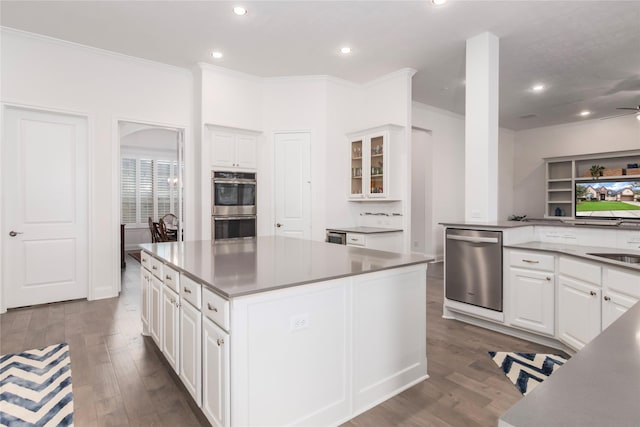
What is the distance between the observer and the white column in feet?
12.3

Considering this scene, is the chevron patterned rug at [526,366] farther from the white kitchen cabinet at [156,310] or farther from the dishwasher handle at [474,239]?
the white kitchen cabinet at [156,310]

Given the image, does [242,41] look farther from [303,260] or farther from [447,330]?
[447,330]

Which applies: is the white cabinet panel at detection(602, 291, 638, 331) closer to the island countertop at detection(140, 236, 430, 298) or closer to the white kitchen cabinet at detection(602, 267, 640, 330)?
the white kitchen cabinet at detection(602, 267, 640, 330)

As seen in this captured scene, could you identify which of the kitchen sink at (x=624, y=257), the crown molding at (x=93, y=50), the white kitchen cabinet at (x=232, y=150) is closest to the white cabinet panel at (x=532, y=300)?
the kitchen sink at (x=624, y=257)

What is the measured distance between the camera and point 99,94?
437cm

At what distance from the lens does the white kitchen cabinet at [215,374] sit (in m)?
1.58

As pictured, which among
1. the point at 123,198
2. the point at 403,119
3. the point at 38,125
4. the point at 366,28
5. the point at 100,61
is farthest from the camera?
the point at 123,198

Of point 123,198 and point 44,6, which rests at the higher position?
point 44,6

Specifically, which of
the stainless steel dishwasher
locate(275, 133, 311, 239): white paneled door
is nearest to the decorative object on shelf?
the stainless steel dishwasher

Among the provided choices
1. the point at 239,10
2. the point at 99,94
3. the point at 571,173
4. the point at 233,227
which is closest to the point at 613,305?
the point at 239,10

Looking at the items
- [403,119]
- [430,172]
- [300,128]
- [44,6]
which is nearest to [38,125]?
[44,6]

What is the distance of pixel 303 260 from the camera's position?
2.23 m

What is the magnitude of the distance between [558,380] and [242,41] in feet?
14.4

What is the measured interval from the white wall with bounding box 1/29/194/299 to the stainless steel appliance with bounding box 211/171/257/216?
1001 mm
